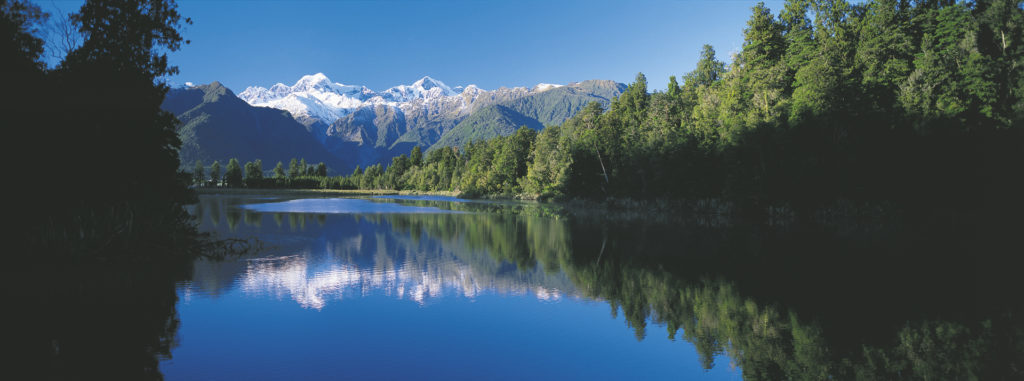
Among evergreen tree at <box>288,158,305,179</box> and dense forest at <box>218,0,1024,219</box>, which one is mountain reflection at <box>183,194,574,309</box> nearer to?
dense forest at <box>218,0,1024,219</box>

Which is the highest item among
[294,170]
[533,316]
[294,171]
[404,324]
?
[294,170]

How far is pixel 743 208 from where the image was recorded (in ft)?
156

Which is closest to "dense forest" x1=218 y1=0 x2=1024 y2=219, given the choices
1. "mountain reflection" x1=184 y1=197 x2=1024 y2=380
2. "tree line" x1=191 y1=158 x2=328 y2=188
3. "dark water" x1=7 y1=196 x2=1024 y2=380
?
"mountain reflection" x1=184 y1=197 x2=1024 y2=380

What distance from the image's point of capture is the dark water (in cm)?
924

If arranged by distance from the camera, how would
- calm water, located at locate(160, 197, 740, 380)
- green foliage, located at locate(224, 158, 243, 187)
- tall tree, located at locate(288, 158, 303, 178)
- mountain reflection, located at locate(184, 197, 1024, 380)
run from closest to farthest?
1. calm water, located at locate(160, 197, 740, 380)
2. mountain reflection, located at locate(184, 197, 1024, 380)
3. green foliage, located at locate(224, 158, 243, 187)
4. tall tree, located at locate(288, 158, 303, 178)

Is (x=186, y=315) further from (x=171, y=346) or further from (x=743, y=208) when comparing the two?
(x=743, y=208)

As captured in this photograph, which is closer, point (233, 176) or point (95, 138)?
point (95, 138)

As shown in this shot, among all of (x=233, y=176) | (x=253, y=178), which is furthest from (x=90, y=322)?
(x=233, y=176)

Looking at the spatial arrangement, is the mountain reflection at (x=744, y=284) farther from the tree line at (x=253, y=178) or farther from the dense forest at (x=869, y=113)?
the tree line at (x=253, y=178)

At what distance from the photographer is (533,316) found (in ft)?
43.3

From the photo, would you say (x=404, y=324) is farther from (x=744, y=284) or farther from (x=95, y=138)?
(x=95, y=138)

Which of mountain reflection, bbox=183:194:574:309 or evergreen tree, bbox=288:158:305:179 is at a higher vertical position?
evergreen tree, bbox=288:158:305:179

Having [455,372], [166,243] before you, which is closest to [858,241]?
[455,372]

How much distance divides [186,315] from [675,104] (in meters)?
65.1
